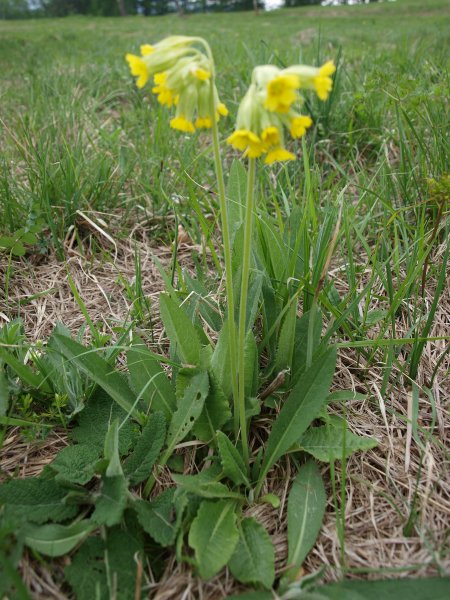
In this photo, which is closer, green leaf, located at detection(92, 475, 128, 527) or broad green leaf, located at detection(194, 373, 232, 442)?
green leaf, located at detection(92, 475, 128, 527)

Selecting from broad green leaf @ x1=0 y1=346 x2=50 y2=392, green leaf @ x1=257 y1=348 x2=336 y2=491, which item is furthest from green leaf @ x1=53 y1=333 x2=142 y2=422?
green leaf @ x1=257 y1=348 x2=336 y2=491

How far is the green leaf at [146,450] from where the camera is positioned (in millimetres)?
1433

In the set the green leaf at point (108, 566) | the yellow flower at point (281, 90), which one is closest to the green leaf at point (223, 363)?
the green leaf at point (108, 566)

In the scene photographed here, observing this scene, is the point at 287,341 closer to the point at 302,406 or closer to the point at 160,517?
the point at 302,406

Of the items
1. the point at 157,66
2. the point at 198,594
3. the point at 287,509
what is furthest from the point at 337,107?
the point at 198,594

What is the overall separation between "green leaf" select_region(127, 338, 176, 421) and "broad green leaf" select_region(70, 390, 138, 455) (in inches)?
3.8

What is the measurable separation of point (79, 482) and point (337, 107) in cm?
285

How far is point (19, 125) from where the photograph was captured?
9.56 ft

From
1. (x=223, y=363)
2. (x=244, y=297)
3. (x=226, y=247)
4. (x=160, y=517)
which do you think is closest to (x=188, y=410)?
(x=223, y=363)

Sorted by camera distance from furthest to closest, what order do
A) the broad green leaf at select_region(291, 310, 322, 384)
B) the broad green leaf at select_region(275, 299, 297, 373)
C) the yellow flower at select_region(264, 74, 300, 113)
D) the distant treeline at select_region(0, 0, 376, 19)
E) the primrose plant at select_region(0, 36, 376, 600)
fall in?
the distant treeline at select_region(0, 0, 376, 19) < the broad green leaf at select_region(291, 310, 322, 384) < the broad green leaf at select_region(275, 299, 297, 373) < the primrose plant at select_region(0, 36, 376, 600) < the yellow flower at select_region(264, 74, 300, 113)

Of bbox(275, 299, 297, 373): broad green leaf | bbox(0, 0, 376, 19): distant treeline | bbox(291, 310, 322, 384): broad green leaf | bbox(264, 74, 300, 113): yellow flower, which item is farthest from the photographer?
bbox(0, 0, 376, 19): distant treeline

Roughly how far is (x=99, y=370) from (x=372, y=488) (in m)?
0.93

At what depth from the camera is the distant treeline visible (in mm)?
45428

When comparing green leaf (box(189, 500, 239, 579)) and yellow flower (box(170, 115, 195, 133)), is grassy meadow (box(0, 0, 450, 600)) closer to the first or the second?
green leaf (box(189, 500, 239, 579))
